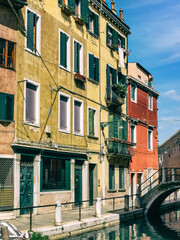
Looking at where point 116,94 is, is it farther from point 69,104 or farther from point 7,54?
point 7,54

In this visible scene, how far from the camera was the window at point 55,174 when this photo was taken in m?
21.0

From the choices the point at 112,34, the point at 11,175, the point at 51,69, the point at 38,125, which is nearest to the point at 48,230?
the point at 11,175

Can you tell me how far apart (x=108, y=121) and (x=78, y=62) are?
18.3ft

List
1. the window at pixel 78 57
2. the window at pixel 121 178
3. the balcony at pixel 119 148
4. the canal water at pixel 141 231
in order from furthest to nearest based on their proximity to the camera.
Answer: the window at pixel 121 178 < the balcony at pixel 119 148 < the window at pixel 78 57 < the canal water at pixel 141 231

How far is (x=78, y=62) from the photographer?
25000 millimetres

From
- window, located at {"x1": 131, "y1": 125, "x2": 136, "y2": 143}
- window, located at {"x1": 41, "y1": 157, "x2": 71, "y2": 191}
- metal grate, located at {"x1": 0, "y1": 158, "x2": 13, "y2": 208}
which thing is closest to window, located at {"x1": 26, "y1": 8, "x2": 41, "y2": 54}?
window, located at {"x1": 41, "y1": 157, "x2": 71, "y2": 191}

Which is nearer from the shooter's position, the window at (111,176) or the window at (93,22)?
the window at (93,22)

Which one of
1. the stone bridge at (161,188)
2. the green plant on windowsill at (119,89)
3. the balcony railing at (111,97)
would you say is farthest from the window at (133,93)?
the stone bridge at (161,188)

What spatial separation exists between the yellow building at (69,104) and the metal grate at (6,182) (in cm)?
26

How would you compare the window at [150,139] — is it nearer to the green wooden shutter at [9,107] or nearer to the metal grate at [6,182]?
the green wooden shutter at [9,107]

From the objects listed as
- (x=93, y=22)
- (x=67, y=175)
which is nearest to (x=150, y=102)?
(x=93, y=22)

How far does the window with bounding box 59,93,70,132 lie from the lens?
2272 centimetres

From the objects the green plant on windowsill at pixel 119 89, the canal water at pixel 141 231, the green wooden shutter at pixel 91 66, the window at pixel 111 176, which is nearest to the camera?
the canal water at pixel 141 231

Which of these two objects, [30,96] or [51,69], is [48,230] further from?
[51,69]
